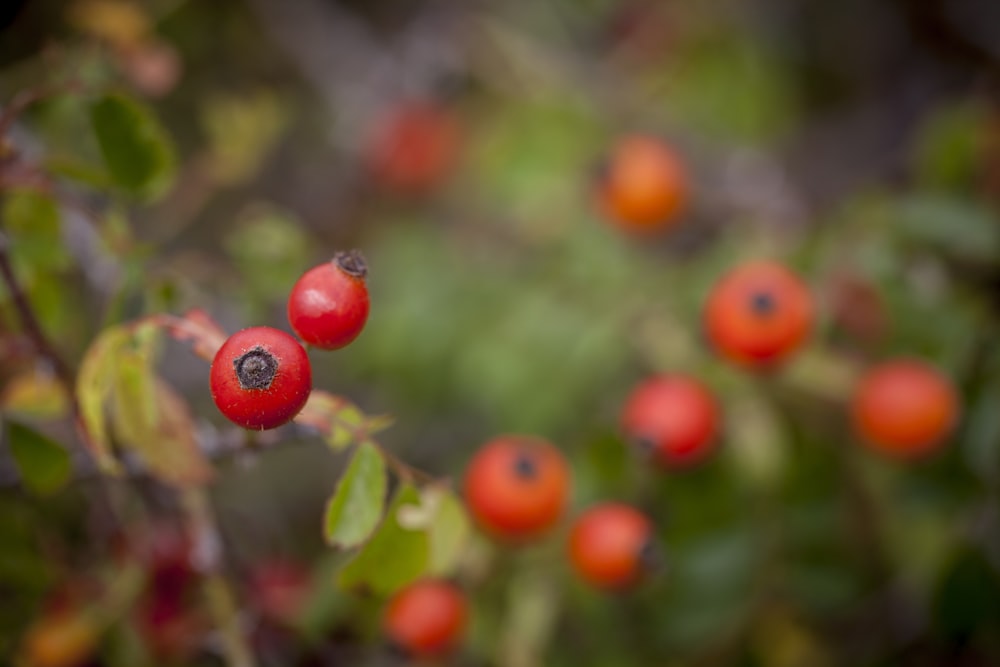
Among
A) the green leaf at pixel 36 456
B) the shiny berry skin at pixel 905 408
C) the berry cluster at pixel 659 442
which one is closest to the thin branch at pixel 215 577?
the green leaf at pixel 36 456

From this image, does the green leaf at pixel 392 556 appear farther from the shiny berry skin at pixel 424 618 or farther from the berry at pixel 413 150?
the berry at pixel 413 150

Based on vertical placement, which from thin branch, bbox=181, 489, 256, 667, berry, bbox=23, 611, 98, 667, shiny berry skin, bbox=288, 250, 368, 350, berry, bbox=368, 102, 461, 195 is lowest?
berry, bbox=23, 611, 98, 667

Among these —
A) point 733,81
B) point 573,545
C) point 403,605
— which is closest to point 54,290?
point 403,605

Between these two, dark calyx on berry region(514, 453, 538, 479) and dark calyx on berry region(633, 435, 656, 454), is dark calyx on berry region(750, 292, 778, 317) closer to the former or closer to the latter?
dark calyx on berry region(633, 435, 656, 454)

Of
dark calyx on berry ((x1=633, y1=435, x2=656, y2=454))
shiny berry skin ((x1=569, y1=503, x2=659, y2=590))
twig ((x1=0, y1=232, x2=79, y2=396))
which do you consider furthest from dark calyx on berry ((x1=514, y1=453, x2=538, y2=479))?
twig ((x1=0, y1=232, x2=79, y2=396))

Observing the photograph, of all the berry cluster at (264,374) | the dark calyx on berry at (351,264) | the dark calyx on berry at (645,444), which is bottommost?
the berry cluster at (264,374)

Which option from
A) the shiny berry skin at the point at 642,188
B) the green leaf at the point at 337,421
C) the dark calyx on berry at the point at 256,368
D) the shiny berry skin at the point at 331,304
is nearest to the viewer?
the dark calyx on berry at the point at 256,368

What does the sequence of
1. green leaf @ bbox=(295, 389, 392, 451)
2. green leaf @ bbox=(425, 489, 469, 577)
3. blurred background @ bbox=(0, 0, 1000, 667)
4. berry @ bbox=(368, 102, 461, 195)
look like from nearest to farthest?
green leaf @ bbox=(295, 389, 392, 451)
green leaf @ bbox=(425, 489, 469, 577)
blurred background @ bbox=(0, 0, 1000, 667)
berry @ bbox=(368, 102, 461, 195)

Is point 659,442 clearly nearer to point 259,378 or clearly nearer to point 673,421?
point 673,421

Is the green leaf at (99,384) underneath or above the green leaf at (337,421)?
underneath
